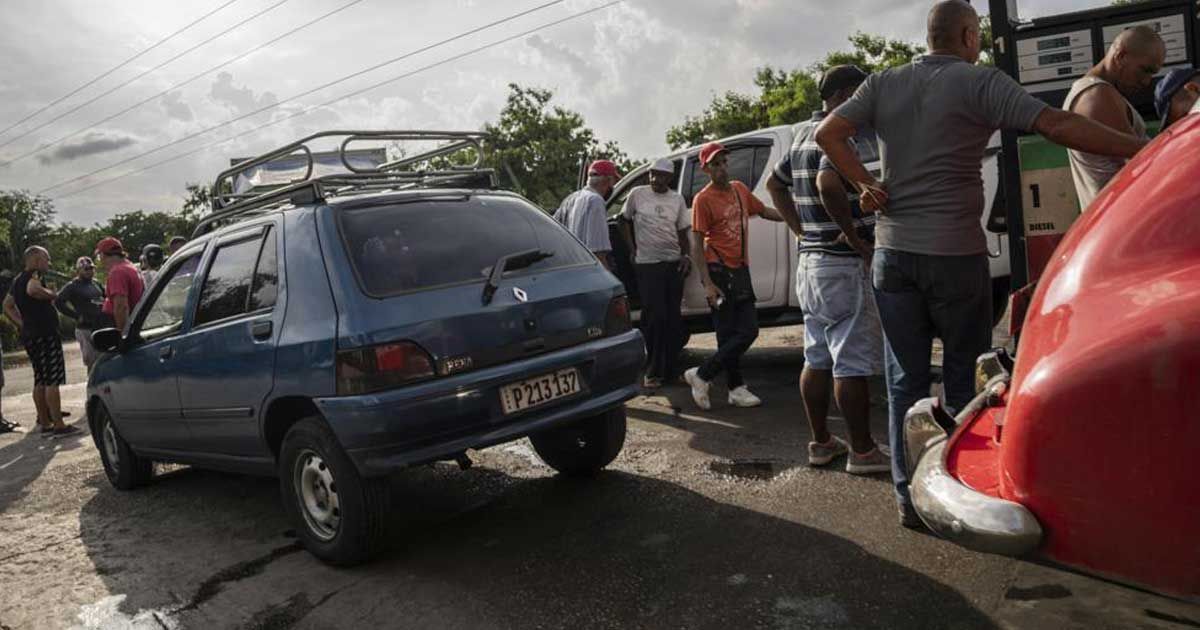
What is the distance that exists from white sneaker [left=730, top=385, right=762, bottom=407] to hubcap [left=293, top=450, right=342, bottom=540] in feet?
10.0

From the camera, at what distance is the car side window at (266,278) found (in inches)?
150

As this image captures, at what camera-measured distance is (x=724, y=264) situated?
5770mm

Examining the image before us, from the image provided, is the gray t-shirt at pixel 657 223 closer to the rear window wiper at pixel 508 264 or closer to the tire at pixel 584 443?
the tire at pixel 584 443

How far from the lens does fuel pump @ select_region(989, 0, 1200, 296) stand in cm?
429

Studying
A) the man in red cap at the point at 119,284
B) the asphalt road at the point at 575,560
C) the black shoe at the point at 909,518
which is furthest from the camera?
the man in red cap at the point at 119,284

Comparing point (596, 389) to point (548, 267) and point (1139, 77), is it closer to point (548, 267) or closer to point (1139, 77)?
point (548, 267)

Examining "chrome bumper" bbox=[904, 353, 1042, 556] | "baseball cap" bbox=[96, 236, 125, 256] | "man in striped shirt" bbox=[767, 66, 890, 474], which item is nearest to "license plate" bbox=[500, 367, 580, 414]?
"man in striped shirt" bbox=[767, 66, 890, 474]

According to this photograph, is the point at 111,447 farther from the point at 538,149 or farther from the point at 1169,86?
the point at 538,149

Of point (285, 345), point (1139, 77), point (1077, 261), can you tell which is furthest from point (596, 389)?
point (1139, 77)

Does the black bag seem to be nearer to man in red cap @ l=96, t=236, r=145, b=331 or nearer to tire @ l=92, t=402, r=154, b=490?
tire @ l=92, t=402, r=154, b=490

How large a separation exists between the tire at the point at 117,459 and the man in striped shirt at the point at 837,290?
4.02 m

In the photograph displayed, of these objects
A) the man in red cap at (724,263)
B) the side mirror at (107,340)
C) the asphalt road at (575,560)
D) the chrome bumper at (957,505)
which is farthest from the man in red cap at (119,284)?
the chrome bumper at (957,505)

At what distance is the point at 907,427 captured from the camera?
2.54m

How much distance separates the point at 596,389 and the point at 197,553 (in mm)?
2040
